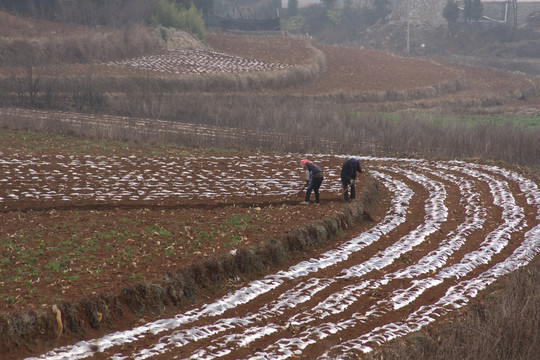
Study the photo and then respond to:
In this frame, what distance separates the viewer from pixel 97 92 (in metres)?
47.7

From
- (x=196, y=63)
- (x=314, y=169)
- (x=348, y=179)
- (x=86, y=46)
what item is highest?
(x=86, y=46)

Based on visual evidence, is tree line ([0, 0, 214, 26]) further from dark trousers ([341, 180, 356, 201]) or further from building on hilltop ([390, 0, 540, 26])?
dark trousers ([341, 180, 356, 201])

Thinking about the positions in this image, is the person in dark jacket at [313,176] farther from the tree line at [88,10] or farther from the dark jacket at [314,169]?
the tree line at [88,10]

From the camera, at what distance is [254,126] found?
42.4 meters

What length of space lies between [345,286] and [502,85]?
199ft

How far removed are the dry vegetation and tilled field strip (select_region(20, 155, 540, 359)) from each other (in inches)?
32.1

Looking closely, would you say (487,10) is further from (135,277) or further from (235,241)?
(135,277)

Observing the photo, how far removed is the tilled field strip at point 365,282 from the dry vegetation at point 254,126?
82cm

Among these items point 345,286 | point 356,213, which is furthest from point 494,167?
point 345,286

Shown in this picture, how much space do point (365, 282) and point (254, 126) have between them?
92.7 feet

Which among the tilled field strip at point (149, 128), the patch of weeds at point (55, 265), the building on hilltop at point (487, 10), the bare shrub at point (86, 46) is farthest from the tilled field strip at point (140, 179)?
the building on hilltop at point (487, 10)

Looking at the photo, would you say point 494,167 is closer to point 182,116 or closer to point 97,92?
point 182,116

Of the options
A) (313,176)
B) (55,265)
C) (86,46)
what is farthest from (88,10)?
(55,265)

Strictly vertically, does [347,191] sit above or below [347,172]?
below
